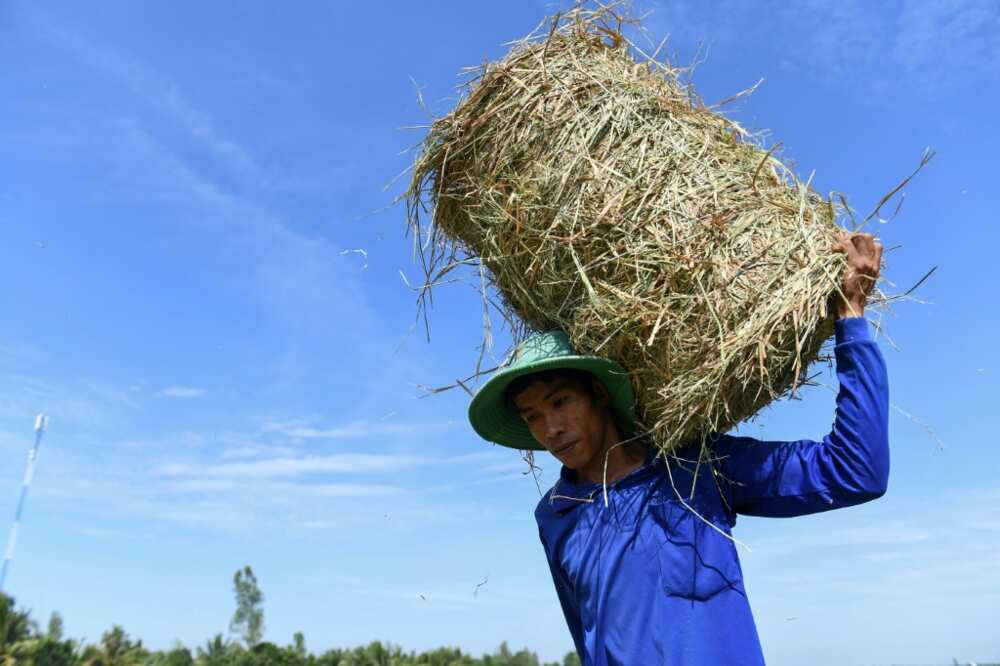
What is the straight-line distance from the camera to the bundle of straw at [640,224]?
2117 millimetres

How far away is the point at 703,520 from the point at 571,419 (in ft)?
1.83

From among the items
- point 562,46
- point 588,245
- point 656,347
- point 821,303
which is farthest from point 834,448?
point 562,46

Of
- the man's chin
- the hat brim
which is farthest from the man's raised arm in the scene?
the man's chin

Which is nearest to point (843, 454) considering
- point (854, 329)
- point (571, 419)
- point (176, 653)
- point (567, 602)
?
point (854, 329)

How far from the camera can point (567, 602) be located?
107 inches

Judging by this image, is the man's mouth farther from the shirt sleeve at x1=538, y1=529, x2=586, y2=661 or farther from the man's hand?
the man's hand

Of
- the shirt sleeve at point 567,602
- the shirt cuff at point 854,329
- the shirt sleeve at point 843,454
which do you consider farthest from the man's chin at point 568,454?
the shirt cuff at point 854,329

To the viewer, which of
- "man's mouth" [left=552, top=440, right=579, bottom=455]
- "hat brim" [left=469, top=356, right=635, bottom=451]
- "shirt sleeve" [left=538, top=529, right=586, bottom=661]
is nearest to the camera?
"hat brim" [left=469, top=356, right=635, bottom=451]

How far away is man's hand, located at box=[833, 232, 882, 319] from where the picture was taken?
209 centimetres

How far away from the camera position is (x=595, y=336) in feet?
7.85

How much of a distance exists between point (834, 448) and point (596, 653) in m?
0.92

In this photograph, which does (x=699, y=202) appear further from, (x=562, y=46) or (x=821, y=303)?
(x=562, y=46)

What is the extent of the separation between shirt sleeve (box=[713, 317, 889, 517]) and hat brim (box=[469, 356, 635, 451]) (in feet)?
1.06

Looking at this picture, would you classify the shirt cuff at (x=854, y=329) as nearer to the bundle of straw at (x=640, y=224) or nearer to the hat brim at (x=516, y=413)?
the bundle of straw at (x=640, y=224)
